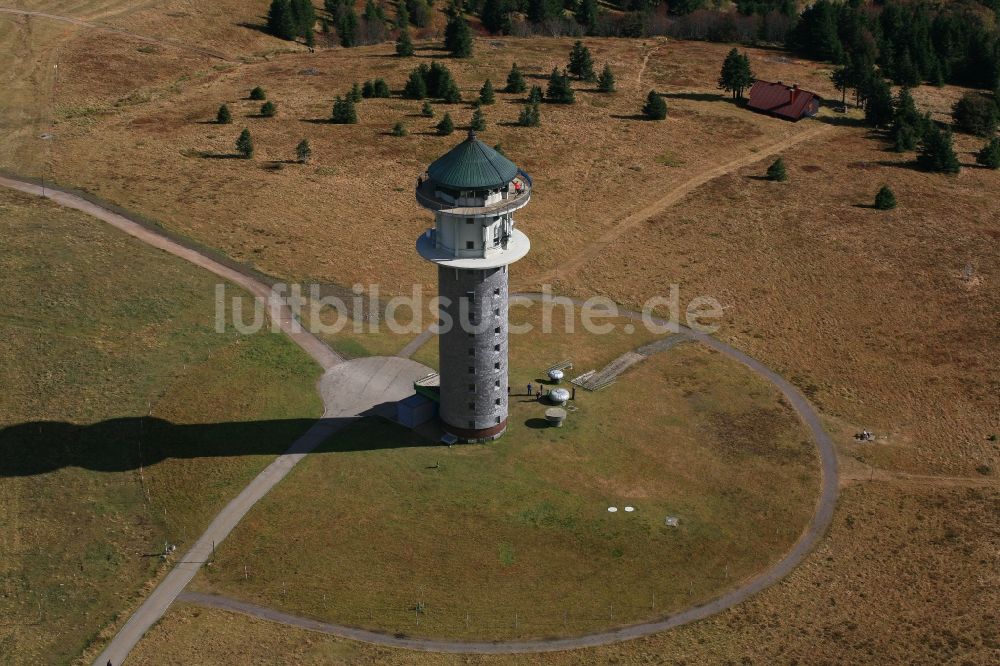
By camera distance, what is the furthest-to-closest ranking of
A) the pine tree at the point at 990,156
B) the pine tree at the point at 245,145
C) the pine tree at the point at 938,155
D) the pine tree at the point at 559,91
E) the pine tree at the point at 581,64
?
the pine tree at the point at 581,64
the pine tree at the point at 559,91
the pine tree at the point at 990,156
the pine tree at the point at 938,155
the pine tree at the point at 245,145

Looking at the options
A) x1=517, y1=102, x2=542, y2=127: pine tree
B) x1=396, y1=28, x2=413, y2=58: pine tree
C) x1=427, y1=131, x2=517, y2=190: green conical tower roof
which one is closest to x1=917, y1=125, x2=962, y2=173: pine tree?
x1=517, y1=102, x2=542, y2=127: pine tree

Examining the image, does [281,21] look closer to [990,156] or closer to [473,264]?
[990,156]

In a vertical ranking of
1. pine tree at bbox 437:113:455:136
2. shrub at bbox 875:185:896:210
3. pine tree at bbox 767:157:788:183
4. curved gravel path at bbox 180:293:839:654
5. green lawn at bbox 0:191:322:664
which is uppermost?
pine tree at bbox 437:113:455:136

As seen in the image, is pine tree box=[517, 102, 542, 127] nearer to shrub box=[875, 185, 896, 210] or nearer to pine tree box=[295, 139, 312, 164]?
pine tree box=[295, 139, 312, 164]

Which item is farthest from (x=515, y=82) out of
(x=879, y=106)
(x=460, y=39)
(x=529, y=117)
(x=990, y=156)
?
(x=990, y=156)

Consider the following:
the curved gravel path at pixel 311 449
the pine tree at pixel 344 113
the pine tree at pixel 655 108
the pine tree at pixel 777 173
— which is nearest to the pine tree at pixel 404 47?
the pine tree at pixel 344 113

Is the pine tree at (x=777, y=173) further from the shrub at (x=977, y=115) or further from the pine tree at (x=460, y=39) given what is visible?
the pine tree at (x=460, y=39)
